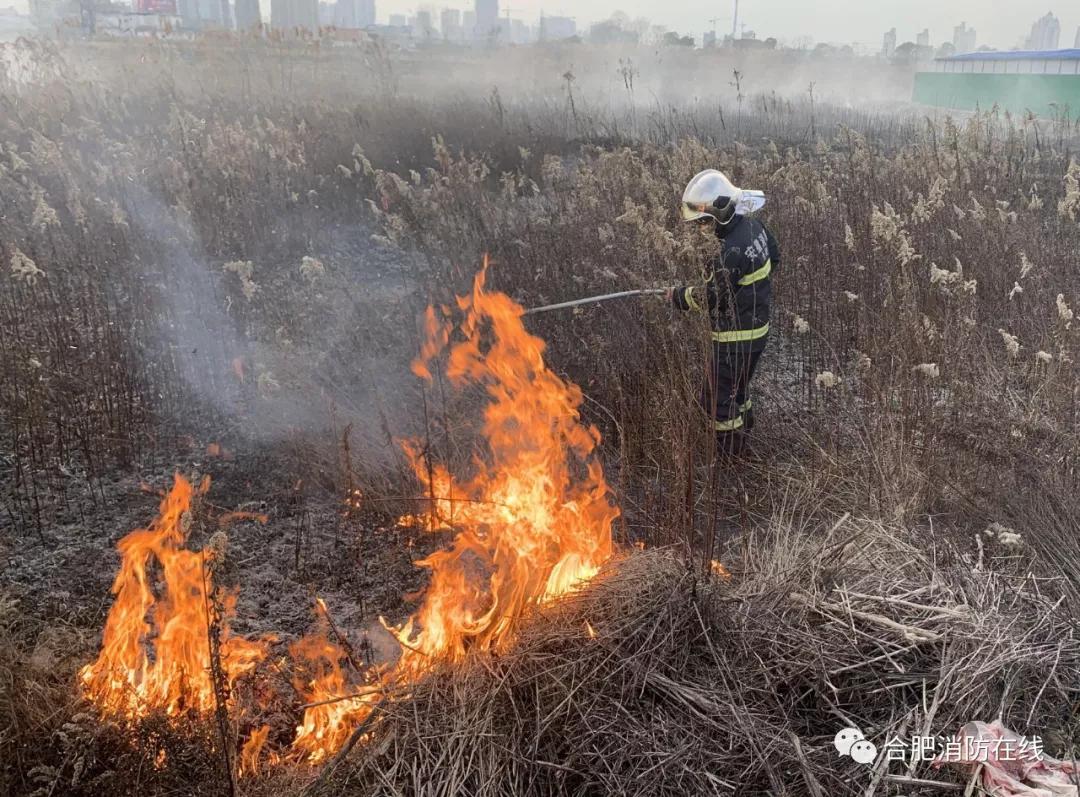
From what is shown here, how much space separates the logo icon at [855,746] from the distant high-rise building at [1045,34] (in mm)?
81187

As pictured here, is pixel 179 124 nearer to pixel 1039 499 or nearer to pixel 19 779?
pixel 19 779

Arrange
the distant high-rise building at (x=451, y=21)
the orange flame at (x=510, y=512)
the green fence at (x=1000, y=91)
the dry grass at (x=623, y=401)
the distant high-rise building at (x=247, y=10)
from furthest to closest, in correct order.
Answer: the distant high-rise building at (x=451, y=21), the distant high-rise building at (x=247, y=10), the green fence at (x=1000, y=91), the orange flame at (x=510, y=512), the dry grass at (x=623, y=401)

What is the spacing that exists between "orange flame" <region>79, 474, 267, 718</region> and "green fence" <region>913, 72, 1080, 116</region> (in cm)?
2277

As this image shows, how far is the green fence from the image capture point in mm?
22906

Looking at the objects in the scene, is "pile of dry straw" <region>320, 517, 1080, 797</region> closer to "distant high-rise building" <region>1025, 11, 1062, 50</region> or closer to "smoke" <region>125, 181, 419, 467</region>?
"smoke" <region>125, 181, 419, 467</region>

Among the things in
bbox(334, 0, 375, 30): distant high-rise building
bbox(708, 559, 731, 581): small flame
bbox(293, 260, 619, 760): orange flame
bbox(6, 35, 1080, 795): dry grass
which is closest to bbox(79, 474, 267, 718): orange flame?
bbox(6, 35, 1080, 795): dry grass

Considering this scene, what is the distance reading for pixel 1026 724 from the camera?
2.72 m

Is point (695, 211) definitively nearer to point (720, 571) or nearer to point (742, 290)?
point (742, 290)

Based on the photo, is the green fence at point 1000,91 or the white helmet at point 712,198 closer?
the white helmet at point 712,198

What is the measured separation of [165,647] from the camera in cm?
314

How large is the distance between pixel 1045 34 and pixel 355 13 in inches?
2589

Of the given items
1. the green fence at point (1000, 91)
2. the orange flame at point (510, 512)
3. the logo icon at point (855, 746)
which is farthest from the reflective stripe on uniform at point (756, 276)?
the green fence at point (1000, 91)

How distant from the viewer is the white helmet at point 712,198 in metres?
4.95

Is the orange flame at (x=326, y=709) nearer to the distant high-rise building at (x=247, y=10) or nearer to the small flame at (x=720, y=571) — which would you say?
the small flame at (x=720, y=571)
